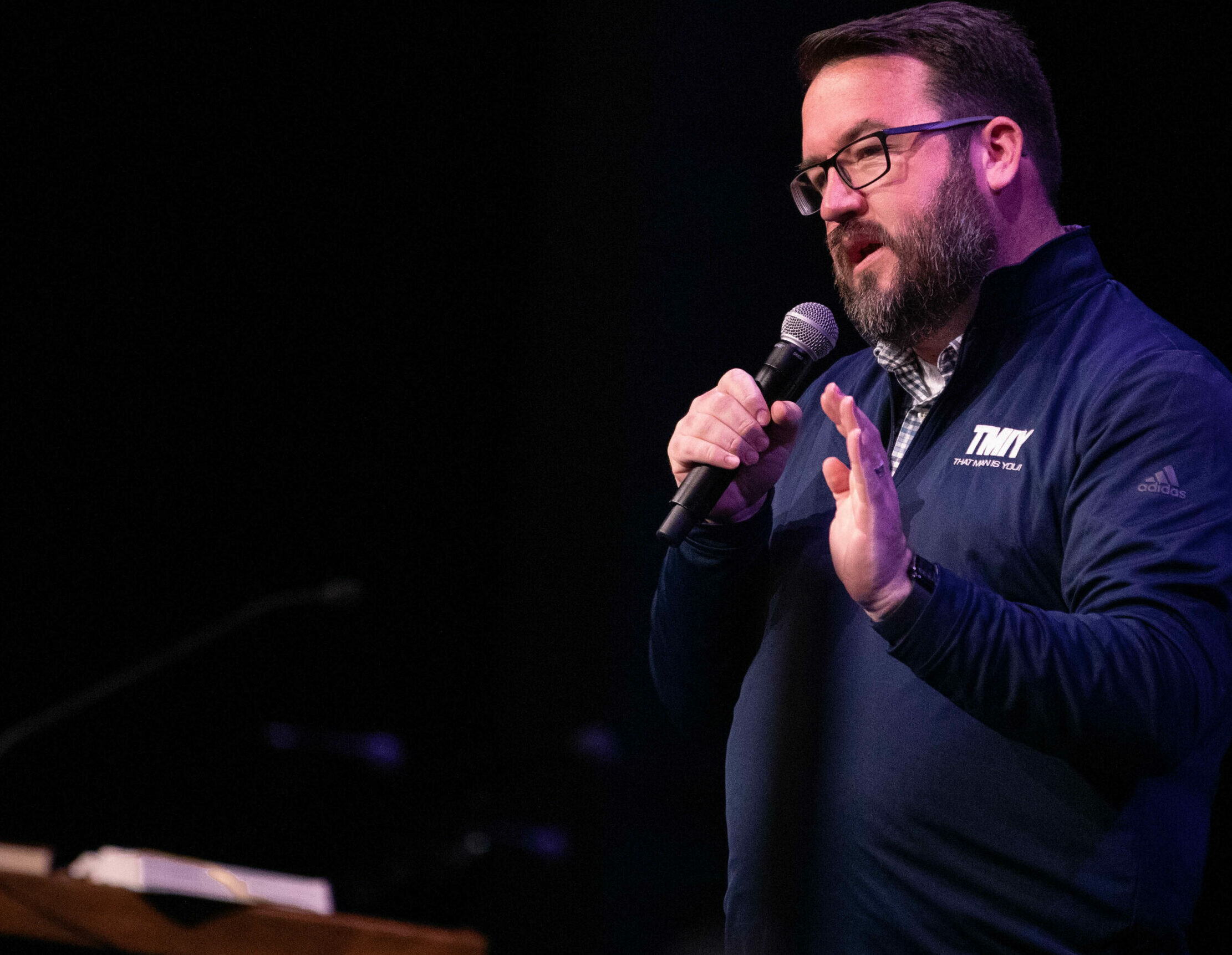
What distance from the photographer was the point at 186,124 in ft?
12.1

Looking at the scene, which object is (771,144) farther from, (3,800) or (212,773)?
(3,800)

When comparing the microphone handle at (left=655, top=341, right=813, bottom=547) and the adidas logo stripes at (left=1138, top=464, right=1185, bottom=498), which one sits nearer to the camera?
the adidas logo stripes at (left=1138, top=464, right=1185, bottom=498)

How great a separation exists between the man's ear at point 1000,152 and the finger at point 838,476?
1.93ft

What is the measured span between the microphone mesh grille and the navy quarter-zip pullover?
16cm

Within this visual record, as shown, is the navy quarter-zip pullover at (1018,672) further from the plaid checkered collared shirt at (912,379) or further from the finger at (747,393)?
the finger at (747,393)

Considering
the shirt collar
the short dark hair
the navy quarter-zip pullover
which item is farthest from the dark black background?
the navy quarter-zip pullover

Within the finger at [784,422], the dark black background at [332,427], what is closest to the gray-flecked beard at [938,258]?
the finger at [784,422]

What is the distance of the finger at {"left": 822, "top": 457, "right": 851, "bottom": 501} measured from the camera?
105 cm

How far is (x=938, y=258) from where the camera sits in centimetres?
137

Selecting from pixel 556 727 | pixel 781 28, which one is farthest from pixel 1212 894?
pixel 556 727

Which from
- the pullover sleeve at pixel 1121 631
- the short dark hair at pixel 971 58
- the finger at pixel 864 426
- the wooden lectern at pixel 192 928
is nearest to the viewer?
the pullover sleeve at pixel 1121 631

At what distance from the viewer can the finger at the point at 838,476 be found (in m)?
1.05

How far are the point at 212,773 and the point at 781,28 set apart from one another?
3324 mm

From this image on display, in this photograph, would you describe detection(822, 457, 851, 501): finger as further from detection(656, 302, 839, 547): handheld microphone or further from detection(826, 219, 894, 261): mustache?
detection(826, 219, 894, 261): mustache
